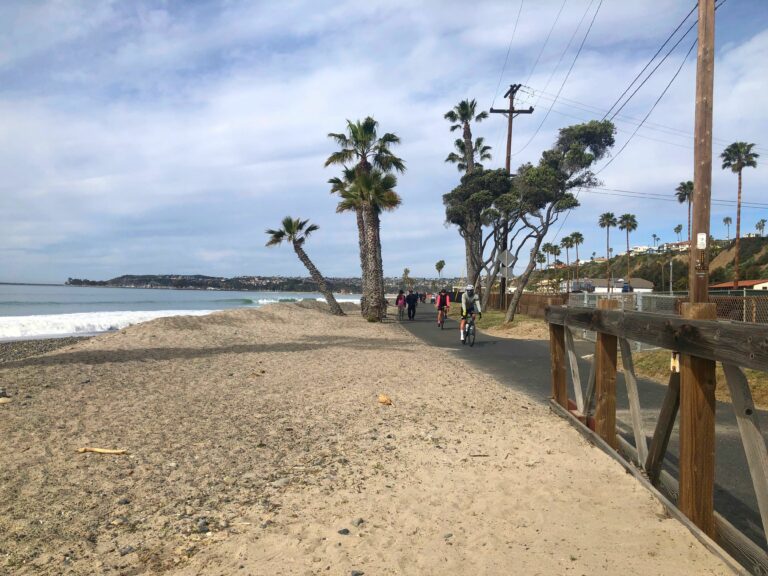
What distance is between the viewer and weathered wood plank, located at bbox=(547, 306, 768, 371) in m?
2.78

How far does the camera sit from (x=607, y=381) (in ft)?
17.0

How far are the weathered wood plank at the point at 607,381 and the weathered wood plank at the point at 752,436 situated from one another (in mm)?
2114

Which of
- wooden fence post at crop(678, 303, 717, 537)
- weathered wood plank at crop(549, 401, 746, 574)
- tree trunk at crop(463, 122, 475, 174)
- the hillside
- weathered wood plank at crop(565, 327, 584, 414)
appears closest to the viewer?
weathered wood plank at crop(549, 401, 746, 574)

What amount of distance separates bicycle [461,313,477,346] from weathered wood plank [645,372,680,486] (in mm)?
13107

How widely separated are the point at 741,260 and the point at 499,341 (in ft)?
264

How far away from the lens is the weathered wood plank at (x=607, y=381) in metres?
5.17

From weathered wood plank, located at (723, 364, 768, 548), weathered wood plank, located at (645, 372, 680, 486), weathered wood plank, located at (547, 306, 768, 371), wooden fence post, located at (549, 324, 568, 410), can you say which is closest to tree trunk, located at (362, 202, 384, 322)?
wooden fence post, located at (549, 324, 568, 410)

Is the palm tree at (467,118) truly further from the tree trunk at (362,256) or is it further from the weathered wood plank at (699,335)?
the weathered wood plank at (699,335)

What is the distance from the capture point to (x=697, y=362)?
11.1 ft

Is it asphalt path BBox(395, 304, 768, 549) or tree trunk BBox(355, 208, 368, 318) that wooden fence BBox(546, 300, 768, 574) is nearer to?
asphalt path BBox(395, 304, 768, 549)

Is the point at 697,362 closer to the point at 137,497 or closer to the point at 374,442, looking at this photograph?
the point at 374,442

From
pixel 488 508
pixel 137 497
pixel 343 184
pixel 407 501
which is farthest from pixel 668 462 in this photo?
pixel 343 184

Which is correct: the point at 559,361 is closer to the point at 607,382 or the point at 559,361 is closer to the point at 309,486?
the point at 607,382

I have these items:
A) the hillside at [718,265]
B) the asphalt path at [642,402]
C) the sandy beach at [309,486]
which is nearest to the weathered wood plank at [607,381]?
the sandy beach at [309,486]
